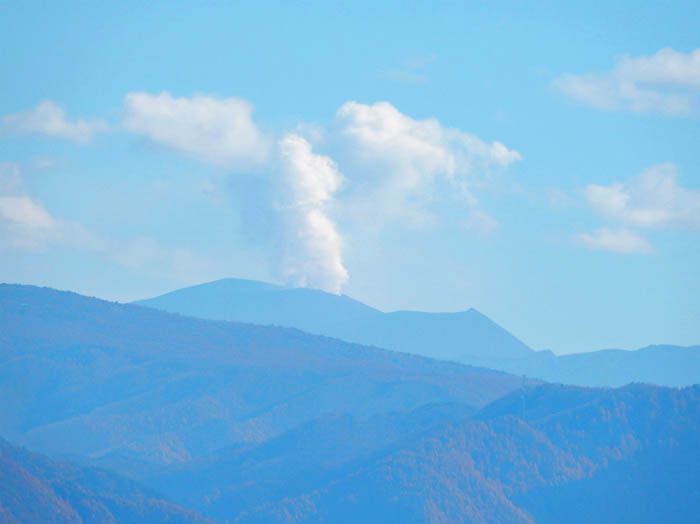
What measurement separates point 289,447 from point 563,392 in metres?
26.7

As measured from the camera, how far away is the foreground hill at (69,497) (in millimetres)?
105438

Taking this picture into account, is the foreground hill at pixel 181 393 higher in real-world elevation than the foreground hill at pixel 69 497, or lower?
higher

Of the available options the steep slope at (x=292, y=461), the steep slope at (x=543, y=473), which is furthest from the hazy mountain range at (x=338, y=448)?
the steep slope at (x=292, y=461)

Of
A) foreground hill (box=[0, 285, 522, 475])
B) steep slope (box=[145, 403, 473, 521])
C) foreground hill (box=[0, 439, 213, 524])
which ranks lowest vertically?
foreground hill (box=[0, 439, 213, 524])

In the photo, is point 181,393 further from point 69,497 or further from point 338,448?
point 69,497

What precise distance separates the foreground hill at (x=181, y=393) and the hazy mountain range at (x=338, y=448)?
0.28m

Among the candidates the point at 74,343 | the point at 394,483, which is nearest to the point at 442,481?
the point at 394,483

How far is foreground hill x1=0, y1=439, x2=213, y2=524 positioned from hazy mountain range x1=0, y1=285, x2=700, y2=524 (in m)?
0.15

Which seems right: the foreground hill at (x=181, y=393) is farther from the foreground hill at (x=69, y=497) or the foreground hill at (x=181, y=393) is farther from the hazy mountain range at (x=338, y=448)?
the foreground hill at (x=69, y=497)

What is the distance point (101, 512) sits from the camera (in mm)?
110062

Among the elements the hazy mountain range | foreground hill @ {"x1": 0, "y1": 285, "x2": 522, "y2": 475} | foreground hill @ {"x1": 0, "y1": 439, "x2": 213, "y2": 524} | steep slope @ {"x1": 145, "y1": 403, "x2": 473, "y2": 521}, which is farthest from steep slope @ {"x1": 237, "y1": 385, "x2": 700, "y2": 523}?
foreground hill @ {"x1": 0, "y1": 285, "x2": 522, "y2": 475}

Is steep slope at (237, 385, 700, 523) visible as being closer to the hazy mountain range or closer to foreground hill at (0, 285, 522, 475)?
the hazy mountain range

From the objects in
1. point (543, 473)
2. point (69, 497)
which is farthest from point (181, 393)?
point (69, 497)

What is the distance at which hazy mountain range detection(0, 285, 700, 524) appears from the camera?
4769 inches
